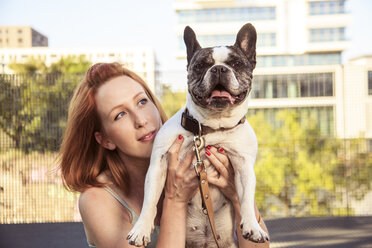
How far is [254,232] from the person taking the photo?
153 cm

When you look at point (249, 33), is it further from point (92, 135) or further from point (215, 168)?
point (92, 135)

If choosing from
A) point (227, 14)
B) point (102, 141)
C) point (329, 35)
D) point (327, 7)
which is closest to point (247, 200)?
point (102, 141)

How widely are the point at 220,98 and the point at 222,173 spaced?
0.29 m

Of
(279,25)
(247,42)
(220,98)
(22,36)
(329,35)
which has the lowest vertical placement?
(220,98)

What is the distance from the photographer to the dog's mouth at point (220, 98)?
64.9 inches

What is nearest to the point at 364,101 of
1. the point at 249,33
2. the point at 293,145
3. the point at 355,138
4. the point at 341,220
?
the point at 355,138

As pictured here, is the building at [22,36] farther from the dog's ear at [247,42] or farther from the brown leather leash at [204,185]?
the brown leather leash at [204,185]

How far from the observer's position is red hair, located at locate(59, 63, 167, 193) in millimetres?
1903

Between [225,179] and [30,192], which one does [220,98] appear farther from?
[30,192]

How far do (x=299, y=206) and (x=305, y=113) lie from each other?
1.58 meters

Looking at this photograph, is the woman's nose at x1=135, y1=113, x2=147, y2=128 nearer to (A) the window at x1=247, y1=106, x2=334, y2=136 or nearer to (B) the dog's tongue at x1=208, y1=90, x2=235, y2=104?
(B) the dog's tongue at x1=208, y1=90, x2=235, y2=104

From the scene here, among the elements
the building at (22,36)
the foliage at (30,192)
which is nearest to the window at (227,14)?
the building at (22,36)

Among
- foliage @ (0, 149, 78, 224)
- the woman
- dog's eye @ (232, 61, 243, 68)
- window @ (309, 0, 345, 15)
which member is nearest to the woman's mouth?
the woman

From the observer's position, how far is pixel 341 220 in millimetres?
7176
